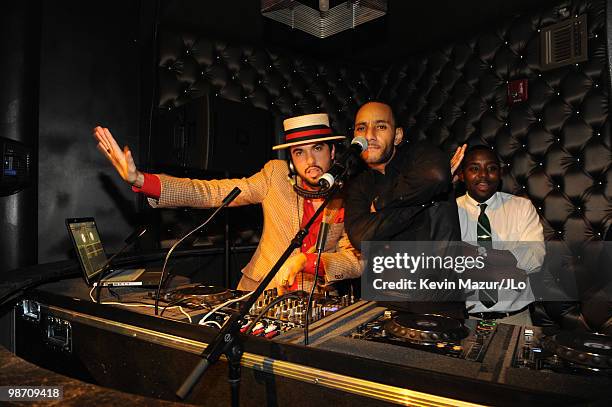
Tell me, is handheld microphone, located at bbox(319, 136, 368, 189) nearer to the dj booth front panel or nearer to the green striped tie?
the dj booth front panel

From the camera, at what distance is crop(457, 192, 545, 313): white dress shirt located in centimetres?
260

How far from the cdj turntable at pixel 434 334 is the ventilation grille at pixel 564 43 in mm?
2304

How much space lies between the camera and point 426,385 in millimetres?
827

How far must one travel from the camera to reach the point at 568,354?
0.89 meters

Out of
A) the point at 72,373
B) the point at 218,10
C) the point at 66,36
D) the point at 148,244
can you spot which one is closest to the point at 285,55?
the point at 218,10

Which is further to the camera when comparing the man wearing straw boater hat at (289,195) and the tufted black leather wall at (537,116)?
the tufted black leather wall at (537,116)

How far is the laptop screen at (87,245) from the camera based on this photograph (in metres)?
1.66

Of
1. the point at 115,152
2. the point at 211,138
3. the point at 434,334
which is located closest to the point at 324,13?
the point at 211,138

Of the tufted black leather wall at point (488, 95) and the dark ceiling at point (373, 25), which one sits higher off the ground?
the dark ceiling at point (373, 25)

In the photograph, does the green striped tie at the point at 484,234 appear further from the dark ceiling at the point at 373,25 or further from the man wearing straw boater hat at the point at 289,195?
the dark ceiling at the point at 373,25

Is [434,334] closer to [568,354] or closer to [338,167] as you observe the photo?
[568,354]

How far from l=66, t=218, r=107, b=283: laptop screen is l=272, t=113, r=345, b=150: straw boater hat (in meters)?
1.00

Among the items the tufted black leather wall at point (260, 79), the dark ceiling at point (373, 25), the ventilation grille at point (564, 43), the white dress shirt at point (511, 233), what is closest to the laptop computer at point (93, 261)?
the tufted black leather wall at point (260, 79)

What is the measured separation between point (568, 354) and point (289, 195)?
1851 mm
